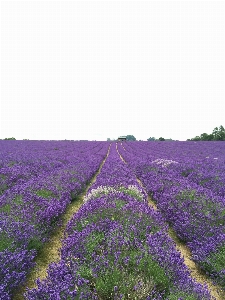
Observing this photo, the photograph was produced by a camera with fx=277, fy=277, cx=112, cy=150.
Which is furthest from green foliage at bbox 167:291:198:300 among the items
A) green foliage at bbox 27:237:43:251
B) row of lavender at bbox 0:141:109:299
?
green foliage at bbox 27:237:43:251

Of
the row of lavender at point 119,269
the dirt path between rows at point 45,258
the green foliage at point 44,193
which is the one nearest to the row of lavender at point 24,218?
the green foliage at point 44,193

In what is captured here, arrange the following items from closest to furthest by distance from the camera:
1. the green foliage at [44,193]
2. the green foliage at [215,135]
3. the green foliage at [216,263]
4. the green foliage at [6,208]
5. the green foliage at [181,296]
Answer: the green foliage at [181,296] < the green foliage at [216,263] < the green foliage at [6,208] < the green foliage at [44,193] < the green foliage at [215,135]

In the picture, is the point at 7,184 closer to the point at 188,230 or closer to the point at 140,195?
the point at 140,195

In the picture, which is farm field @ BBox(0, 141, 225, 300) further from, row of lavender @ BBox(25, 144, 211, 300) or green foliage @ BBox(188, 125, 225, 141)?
green foliage @ BBox(188, 125, 225, 141)

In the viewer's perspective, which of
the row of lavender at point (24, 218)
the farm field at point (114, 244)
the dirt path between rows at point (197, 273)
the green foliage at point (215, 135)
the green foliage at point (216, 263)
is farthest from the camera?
the green foliage at point (215, 135)

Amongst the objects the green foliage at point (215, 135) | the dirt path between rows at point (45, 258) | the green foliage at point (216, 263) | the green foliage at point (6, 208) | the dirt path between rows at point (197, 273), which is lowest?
the dirt path between rows at point (197, 273)

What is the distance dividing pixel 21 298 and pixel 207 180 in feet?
25.8

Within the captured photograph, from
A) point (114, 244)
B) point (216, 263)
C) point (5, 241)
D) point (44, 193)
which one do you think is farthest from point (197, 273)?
point (44, 193)

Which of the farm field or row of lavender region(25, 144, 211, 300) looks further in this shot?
the farm field

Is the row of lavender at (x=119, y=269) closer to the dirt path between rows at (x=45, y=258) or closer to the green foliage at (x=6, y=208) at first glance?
the dirt path between rows at (x=45, y=258)

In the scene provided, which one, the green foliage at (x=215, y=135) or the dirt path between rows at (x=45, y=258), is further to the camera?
the green foliage at (x=215, y=135)

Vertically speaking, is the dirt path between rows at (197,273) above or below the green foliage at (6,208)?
below

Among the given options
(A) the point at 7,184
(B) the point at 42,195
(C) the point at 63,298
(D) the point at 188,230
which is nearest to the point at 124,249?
(C) the point at 63,298

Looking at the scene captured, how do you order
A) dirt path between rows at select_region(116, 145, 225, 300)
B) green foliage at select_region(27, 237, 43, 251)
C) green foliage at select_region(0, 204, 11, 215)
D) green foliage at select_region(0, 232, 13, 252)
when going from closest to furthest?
green foliage at select_region(0, 232, 13, 252)
dirt path between rows at select_region(116, 145, 225, 300)
green foliage at select_region(27, 237, 43, 251)
green foliage at select_region(0, 204, 11, 215)
